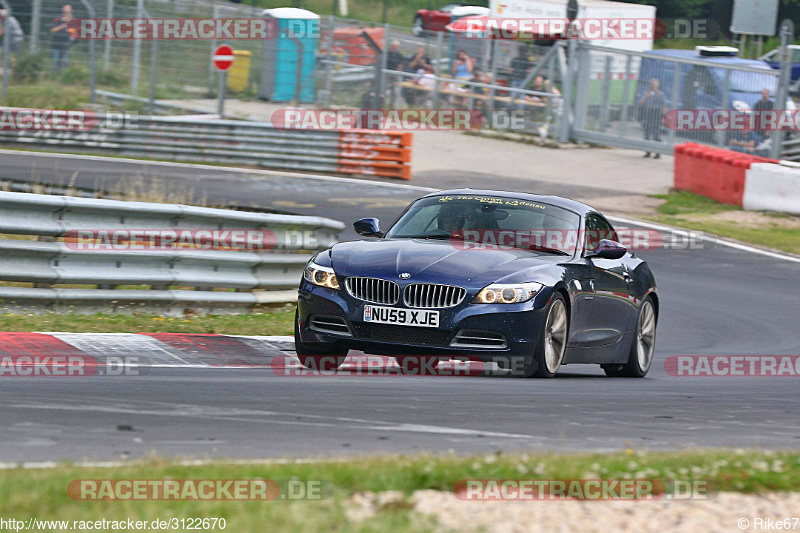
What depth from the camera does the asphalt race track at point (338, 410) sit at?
18.8 feet

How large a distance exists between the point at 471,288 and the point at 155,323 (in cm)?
350

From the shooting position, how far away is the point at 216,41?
30047mm

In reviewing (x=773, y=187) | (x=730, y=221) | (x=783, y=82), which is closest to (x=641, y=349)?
(x=730, y=221)

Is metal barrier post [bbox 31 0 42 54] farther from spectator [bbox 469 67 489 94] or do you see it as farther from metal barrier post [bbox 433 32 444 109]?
spectator [bbox 469 67 489 94]

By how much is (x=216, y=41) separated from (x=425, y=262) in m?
22.7

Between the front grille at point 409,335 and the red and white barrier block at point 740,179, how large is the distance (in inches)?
631

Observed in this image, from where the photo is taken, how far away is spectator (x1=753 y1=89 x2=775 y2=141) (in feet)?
88.7

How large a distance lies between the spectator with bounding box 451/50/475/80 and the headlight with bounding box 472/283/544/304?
25.5 m

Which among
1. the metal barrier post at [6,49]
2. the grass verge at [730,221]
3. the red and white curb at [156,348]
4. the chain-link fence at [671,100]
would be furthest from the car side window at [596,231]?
the metal barrier post at [6,49]

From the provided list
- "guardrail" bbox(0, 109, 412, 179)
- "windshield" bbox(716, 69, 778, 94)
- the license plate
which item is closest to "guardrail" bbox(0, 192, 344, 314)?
the license plate

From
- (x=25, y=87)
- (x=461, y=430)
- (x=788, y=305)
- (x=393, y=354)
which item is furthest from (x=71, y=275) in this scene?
(x=25, y=87)

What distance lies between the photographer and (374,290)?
8.41 m

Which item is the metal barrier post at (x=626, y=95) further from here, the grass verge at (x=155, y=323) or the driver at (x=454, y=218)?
the driver at (x=454, y=218)

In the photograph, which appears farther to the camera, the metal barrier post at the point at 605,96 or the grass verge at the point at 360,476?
the metal barrier post at the point at 605,96
